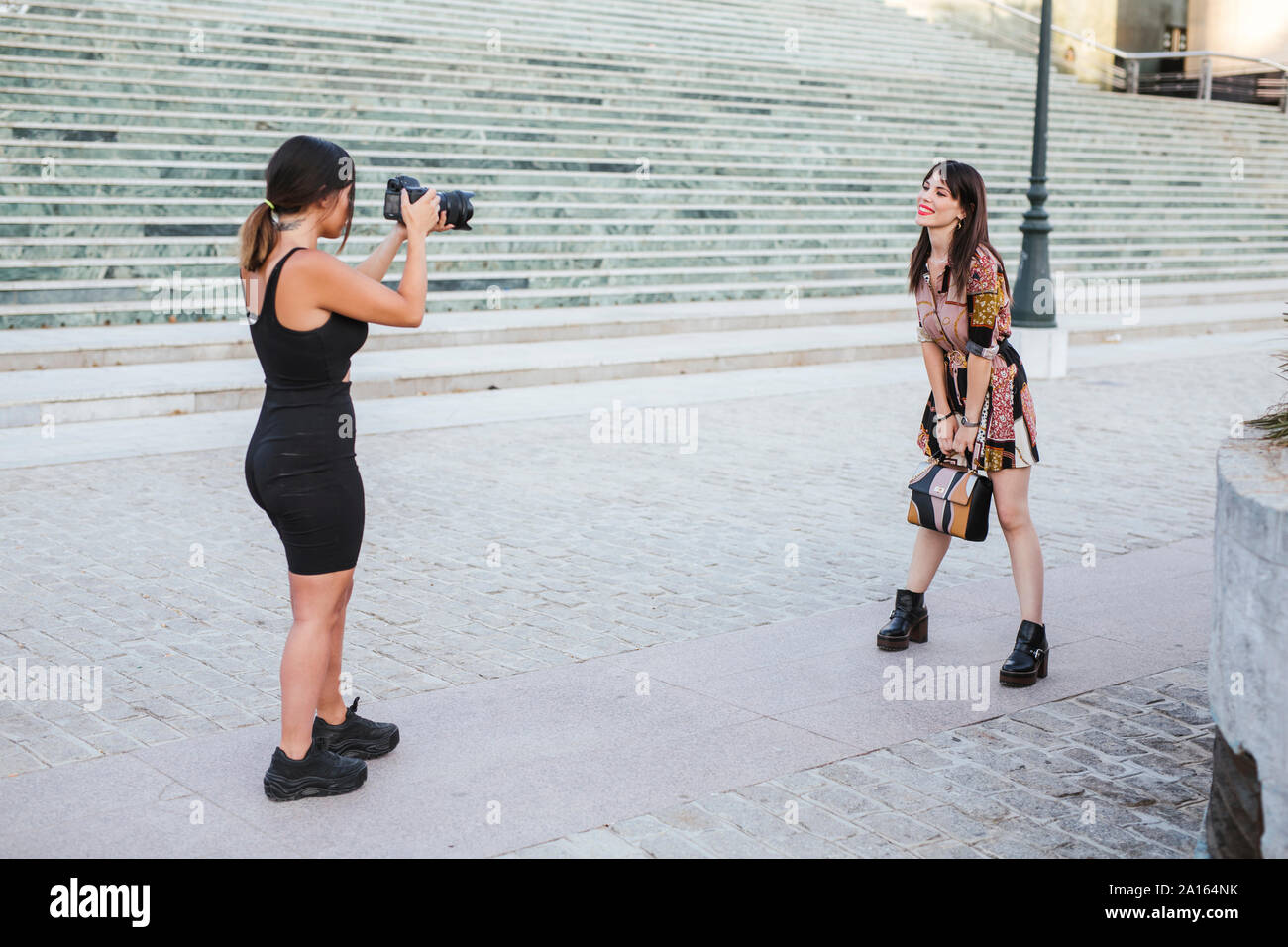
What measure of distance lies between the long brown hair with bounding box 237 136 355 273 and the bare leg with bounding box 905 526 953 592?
8.98 ft

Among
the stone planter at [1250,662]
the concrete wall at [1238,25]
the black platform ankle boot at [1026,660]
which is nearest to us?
the stone planter at [1250,662]

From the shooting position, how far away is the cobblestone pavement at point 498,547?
540 cm

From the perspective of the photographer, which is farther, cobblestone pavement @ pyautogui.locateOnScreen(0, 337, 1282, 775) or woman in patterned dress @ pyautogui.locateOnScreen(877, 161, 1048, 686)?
cobblestone pavement @ pyautogui.locateOnScreen(0, 337, 1282, 775)

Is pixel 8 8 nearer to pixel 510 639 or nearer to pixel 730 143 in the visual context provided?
pixel 730 143

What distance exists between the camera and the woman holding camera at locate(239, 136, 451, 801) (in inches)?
154

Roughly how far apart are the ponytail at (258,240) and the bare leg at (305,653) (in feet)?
2.98

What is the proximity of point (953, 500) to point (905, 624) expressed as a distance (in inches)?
25.4

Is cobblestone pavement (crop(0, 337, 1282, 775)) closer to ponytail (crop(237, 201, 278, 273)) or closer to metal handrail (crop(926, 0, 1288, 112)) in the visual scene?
ponytail (crop(237, 201, 278, 273))

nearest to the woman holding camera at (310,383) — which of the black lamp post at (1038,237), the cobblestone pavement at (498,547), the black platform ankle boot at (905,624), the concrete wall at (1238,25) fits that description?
the cobblestone pavement at (498,547)
